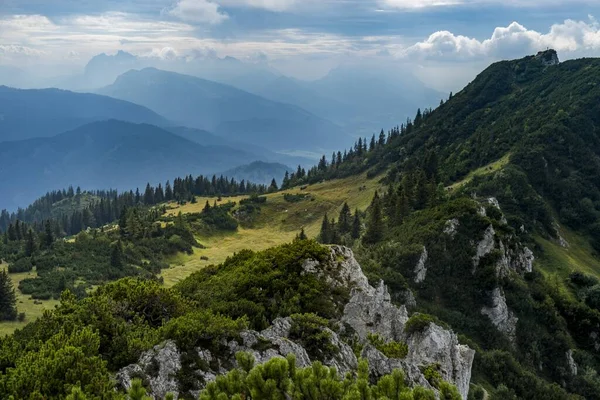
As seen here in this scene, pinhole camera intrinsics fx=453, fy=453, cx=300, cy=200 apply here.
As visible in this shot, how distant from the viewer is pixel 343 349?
18188 millimetres

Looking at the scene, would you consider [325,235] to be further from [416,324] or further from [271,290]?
[271,290]

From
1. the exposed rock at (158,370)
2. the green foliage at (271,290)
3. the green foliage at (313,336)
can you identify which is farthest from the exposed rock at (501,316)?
the exposed rock at (158,370)

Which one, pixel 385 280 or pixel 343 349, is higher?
pixel 343 349

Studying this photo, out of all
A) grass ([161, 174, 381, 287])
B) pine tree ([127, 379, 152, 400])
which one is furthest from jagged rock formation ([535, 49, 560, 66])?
pine tree ([127, 379, 152, 400])

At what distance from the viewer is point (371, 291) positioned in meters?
26.6

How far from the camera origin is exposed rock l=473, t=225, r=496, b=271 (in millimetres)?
48062

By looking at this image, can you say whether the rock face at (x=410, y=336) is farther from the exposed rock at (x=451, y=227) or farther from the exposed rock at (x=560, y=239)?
the exposed rock at (x=560, y=239)

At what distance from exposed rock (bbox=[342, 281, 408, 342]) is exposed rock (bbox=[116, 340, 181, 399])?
35.2ft

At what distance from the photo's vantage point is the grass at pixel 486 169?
3607 inches

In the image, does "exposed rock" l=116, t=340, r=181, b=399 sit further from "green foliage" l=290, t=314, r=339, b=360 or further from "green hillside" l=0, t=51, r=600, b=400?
"green foliage" l=290, t=314, r=339, b=360

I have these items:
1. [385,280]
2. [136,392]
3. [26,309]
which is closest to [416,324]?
[385,280]

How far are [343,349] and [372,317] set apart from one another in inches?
288

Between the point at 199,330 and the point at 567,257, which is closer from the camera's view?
the point at 199,330

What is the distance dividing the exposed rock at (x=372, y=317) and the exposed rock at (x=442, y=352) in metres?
1.16
